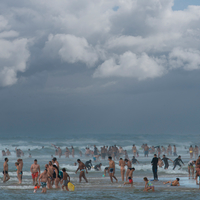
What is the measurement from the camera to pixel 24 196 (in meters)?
14.9

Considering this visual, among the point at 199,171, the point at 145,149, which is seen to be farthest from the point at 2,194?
the point at 145,149

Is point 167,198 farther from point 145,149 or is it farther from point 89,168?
point 145,149

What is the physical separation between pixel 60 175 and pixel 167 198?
619cm

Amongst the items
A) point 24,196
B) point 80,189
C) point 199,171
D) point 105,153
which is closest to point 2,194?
point 24,196

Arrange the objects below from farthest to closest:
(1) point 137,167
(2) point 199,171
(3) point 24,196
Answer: (1) point 137,167 → (2) point 199,171 → (3) point 24,196

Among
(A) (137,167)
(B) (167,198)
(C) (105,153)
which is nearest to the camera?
(B) (167,198)

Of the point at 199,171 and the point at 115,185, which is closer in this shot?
the point at 199,171

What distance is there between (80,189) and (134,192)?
3106mm

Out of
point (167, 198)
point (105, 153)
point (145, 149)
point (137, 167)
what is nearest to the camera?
point (167, 198)

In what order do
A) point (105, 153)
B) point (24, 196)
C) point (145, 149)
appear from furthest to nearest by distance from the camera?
1. point (145, 149)
2. point (105, 153)
3. point (24, 196)

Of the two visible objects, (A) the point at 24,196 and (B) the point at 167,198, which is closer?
(B) the point at 167,198

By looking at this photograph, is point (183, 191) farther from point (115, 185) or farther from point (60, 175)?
point (60, 175)

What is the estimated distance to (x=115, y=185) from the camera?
58.1 ft

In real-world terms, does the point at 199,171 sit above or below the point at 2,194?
above
